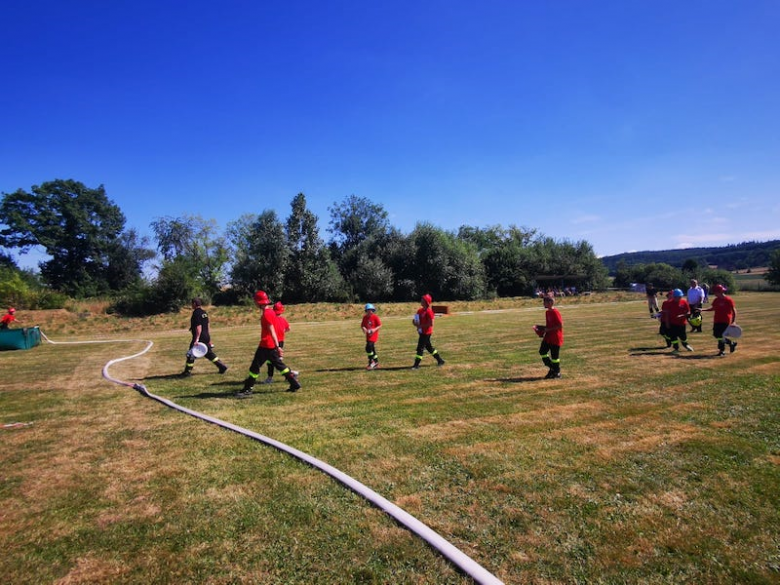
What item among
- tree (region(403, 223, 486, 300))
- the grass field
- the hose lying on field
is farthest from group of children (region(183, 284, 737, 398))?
tree (region(403, 223, 486, 300))

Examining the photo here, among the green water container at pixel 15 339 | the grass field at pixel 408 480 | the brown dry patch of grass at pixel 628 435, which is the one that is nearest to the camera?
the grass field at pixel 408 480

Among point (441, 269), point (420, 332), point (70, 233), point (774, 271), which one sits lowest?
point (420, 332)

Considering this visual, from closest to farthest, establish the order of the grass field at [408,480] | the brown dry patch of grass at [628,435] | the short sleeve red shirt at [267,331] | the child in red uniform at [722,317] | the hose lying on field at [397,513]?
the hose lying on field at [397,513]
the grass field at [408,480]
the brown dry patch of grass at [628,435]
the short sleeve red shirt at [267,331]
the child in red uniform at [722,317]

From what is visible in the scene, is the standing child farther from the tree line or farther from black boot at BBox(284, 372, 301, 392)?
the tree line

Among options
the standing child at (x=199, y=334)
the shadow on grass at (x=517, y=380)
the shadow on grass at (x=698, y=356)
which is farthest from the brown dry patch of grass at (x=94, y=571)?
the shadow on grass at (x=698, y=356)

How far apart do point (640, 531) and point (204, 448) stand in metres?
5.07

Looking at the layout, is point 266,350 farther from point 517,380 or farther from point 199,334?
point 517,380

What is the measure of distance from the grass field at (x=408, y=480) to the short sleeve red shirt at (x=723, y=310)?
2503 mm

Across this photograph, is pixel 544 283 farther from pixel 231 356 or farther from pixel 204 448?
pixel 204 448

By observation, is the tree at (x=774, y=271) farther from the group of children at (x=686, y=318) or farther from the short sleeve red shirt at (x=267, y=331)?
the short sleeve red shirt at (x=267, y=331)

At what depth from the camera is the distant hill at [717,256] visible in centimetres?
12712

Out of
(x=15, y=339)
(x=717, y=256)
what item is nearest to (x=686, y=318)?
(x=15, y=339)

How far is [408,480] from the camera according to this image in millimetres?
4742

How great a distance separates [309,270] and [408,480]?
1653 inches
